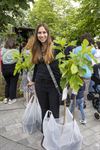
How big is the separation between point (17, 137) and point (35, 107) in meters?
0.60

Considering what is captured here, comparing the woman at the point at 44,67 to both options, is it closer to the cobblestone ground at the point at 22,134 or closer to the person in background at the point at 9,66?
the cobblestone ground at the point at 22,134

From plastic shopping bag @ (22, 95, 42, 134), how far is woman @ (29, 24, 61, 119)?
0.56 ft

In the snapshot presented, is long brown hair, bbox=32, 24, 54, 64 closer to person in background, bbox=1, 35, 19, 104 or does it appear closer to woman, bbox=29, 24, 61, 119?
woman, bbox=29, 24, 61, 119

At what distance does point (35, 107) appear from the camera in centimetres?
381

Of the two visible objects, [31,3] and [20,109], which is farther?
[31,3]

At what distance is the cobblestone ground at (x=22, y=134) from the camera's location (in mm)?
3662

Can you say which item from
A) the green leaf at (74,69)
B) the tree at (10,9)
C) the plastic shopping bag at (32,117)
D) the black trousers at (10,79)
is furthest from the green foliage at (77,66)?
the tree at (10,9)

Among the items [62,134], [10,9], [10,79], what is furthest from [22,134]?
[10,9]

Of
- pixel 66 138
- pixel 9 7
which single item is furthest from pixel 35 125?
pixel 9 7

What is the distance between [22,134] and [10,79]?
6.93 feet

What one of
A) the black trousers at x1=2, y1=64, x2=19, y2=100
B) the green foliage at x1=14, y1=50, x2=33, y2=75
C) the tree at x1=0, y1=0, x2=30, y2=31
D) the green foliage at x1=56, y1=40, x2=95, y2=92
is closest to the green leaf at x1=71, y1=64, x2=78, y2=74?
the green foliage at x1=56, y1=40, x2=95, y2=92

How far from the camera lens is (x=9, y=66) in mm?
5598

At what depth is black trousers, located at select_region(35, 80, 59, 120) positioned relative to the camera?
3.49m

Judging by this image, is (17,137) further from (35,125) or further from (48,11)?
(48,11)
